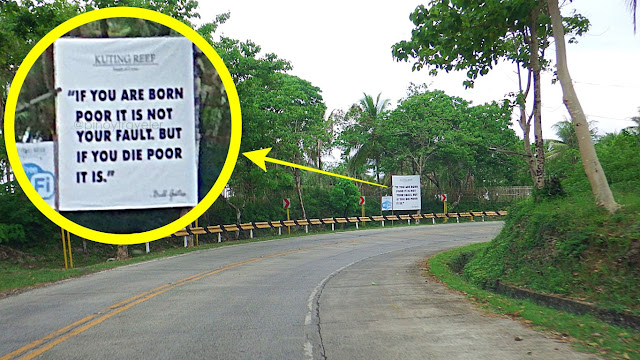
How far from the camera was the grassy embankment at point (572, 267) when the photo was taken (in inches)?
276

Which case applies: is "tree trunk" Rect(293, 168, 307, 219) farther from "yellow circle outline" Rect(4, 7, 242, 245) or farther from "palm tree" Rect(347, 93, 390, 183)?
"yellow circle outline" Rect(4, 7, 242, 245)

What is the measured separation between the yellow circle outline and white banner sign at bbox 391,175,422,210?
33.9m

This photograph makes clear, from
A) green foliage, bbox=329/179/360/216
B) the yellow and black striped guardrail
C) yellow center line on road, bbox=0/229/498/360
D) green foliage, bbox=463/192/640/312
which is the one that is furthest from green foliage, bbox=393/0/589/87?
green foliage, bbox=329/179/360/216

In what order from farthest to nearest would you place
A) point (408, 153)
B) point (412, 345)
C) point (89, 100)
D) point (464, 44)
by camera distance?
point (408, 153), point (464, 44), point (412, 345), point (89, 100)

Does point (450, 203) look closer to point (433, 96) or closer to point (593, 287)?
point (433, 96)

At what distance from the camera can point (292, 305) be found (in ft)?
28.0

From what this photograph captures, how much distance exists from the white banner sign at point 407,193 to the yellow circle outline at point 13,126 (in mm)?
33890

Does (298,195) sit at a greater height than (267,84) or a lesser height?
lesser

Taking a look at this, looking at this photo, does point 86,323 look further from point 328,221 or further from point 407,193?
point 407,193

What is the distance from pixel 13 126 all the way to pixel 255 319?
14.6ft

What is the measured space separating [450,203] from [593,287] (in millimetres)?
33650

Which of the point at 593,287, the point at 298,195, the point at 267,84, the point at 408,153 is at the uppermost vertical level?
the point at 267,84

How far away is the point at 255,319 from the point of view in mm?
7344

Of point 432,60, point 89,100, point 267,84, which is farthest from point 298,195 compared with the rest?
point 89,100
